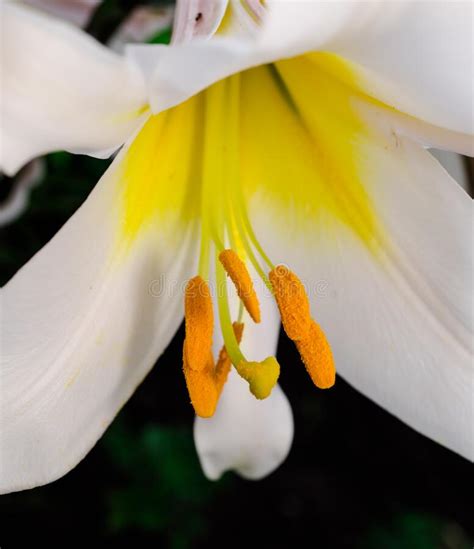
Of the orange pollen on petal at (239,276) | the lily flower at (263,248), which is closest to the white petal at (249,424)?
the lily flower at (263,248)

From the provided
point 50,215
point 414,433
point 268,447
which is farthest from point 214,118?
point 414,433

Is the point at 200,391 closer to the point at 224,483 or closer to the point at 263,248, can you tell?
the point at 263,248

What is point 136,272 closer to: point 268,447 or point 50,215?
point 268,447

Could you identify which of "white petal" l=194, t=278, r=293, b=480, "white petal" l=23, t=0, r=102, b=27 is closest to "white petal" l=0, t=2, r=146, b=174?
"white petal" l=194, t=278, r=293, b=480

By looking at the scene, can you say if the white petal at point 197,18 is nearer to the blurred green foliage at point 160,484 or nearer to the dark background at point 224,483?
the dark background at point 224,483

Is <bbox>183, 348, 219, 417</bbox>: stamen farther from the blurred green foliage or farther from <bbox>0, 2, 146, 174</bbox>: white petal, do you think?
the blurred green foliage

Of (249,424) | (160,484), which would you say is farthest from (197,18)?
(160,484)

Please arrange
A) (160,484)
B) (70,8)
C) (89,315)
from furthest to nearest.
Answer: (160,484) < (70,8) < (89,315)
